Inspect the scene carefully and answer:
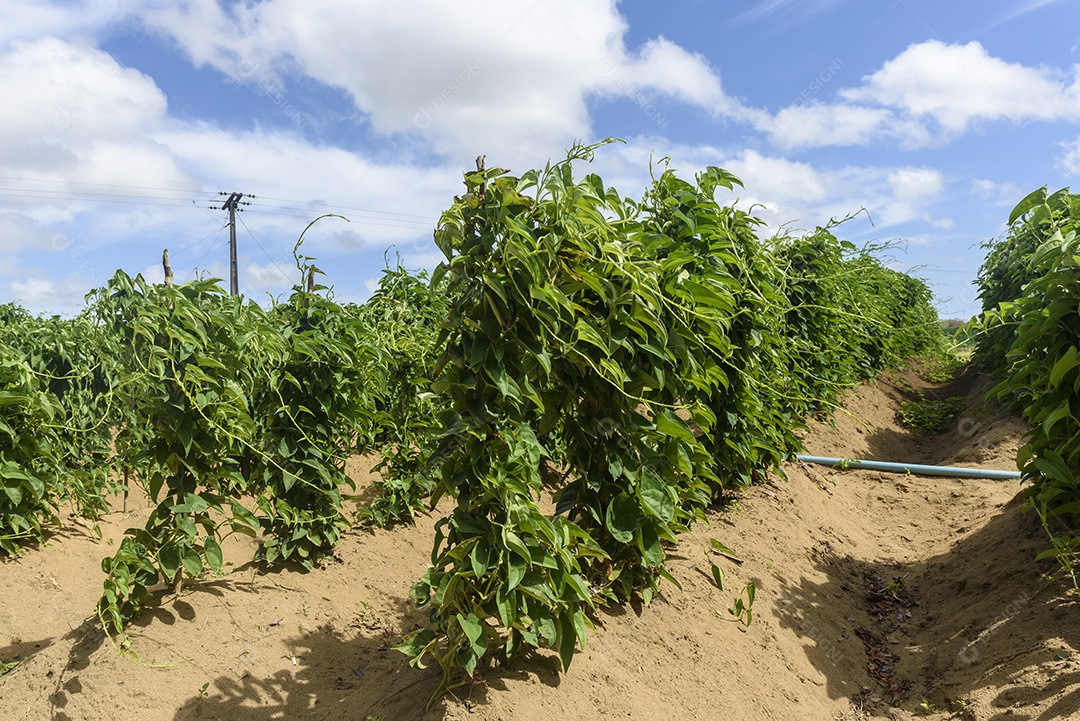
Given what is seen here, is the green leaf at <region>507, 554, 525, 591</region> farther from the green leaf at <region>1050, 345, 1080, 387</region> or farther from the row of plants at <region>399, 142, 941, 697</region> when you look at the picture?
the green leaf at <region>1050, 345, 1080, 387</region>

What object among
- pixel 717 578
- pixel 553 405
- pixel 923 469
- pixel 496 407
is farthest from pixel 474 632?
pixel 923 469

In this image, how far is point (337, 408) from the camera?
5.05 m

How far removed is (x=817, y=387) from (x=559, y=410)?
662 cm

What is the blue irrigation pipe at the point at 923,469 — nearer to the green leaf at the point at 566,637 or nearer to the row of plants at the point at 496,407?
the row of plants at the point at 496,407

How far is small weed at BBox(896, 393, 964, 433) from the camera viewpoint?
1156cm

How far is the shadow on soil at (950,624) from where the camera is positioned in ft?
→ 11.7

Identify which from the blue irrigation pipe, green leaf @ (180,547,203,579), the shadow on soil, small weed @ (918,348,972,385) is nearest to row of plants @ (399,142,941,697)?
the shadow on soil

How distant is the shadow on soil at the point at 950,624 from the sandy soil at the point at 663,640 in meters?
0.01

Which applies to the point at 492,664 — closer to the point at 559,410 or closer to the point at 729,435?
the point at 559,410

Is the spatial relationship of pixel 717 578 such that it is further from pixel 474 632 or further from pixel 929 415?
pixel 929 415

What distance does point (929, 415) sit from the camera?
11.8 m

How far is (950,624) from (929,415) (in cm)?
816

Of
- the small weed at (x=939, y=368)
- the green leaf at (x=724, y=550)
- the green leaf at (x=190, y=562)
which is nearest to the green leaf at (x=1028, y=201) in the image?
the green leaf at (x=724, y=550)

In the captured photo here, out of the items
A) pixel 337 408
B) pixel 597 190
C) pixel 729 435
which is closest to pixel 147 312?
pixel 337 408
